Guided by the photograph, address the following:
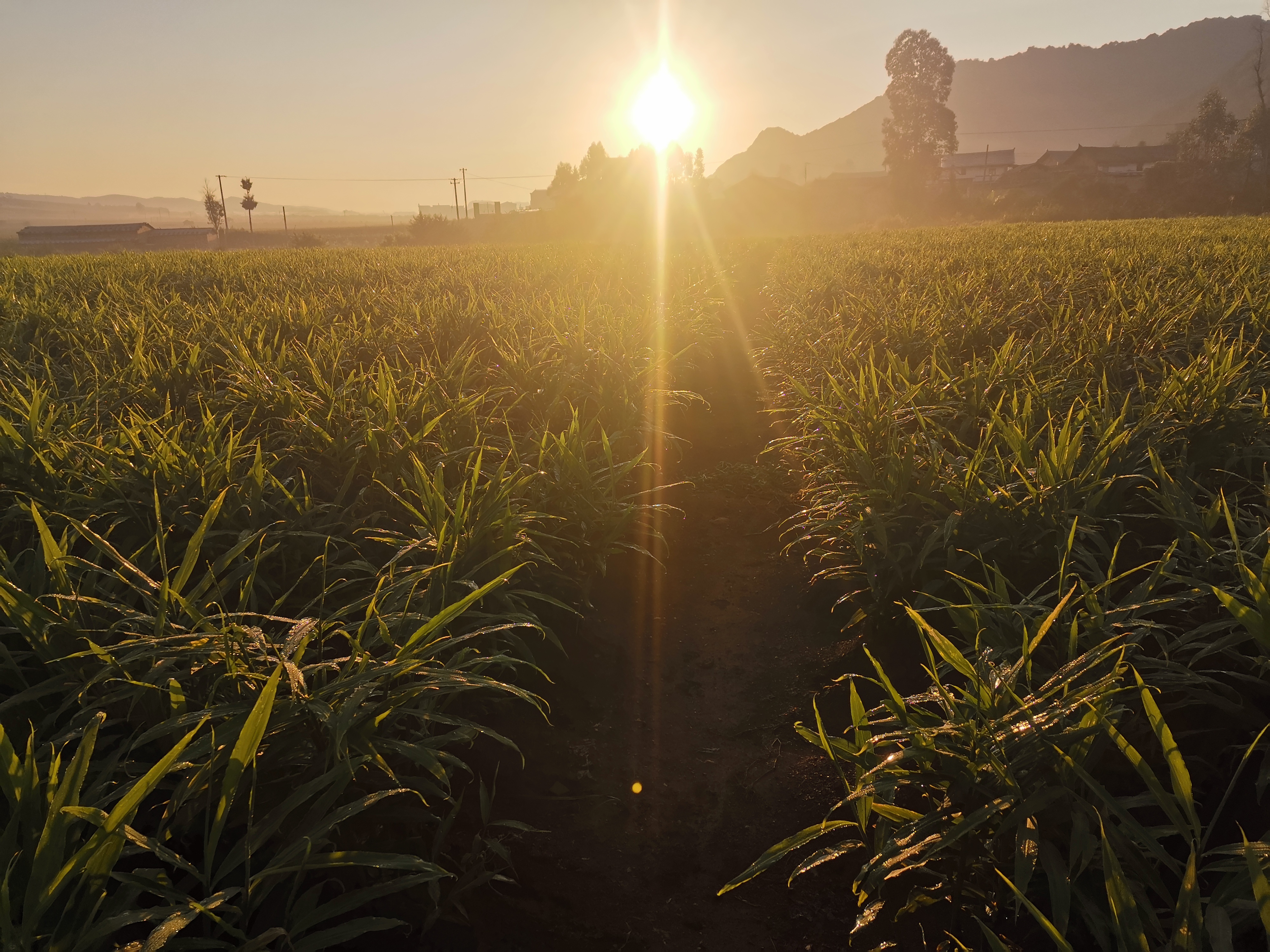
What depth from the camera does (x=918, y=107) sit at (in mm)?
48688

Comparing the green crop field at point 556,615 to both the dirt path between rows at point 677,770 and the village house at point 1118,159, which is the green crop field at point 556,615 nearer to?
Result: the dirt path between rows at point 677,770

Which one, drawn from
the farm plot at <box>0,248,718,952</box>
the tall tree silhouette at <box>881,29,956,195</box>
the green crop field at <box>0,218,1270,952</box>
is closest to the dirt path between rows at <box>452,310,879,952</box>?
the green crop field at <box>0,218,1270,952</box>

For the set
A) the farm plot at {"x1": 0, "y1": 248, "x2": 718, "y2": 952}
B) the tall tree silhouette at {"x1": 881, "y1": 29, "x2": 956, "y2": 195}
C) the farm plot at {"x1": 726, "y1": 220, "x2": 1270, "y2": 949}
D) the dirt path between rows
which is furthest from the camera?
the tall tree silhouette at {"x1": 881, "y1": 29, "x2": 956, "y2": 195}

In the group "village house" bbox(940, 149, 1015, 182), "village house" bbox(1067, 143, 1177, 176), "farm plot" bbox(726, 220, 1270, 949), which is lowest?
"farm plot" bbox(726, 220, 1270, 949)

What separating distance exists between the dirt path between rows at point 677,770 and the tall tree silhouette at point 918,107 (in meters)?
53.2

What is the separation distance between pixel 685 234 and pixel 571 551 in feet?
94.8

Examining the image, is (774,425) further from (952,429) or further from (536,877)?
(536,877)

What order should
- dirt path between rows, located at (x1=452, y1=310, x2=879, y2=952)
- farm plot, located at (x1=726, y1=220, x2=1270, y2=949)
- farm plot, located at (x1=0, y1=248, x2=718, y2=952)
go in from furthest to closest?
dirt path between rows, located at (x1=452, y1=310, x2=879, y2=952) < farm plot, located at (x1=726, y1=220, x2=1270, y2=949) < farm plot, located at (x1=0, y1=248, x2=718, y2=952)

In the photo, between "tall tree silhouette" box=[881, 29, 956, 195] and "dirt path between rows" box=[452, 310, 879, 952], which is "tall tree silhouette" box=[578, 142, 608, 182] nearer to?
"tall tree silhouette" box=[881, 29, 956, 195]

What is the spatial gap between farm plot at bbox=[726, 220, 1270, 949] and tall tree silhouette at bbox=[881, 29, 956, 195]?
5089 centimetres

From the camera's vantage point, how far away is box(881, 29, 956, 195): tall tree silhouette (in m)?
48.3

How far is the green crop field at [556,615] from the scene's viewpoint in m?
1.28

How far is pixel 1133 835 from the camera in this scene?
1289 mm

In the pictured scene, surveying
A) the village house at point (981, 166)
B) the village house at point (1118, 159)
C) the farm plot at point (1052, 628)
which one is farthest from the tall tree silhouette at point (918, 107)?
the farm plot at point (1052, 628)
